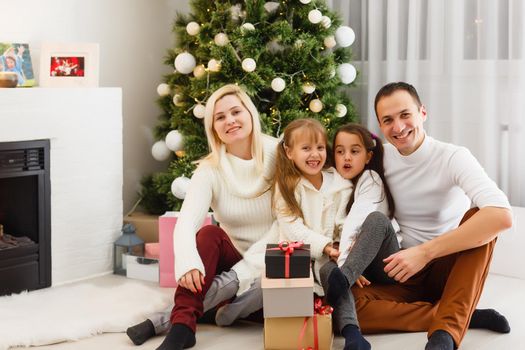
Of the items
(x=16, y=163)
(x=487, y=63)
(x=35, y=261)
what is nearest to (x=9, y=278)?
(x=35, y=261)

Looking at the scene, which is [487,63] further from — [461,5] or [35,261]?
[35,261]

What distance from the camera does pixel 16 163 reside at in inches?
133

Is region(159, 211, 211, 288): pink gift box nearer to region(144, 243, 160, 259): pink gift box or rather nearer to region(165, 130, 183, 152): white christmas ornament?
region(144, 243, 160, 259): pink gift box

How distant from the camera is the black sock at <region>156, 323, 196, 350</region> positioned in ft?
8.16

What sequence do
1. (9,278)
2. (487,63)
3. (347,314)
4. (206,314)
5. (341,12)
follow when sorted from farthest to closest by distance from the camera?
(341,12), (487,63), (9,278), (206,314), (347,314)

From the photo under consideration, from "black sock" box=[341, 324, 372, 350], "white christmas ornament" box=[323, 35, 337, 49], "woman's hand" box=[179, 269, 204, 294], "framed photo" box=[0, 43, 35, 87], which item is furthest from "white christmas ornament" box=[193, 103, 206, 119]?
"black sock" box=[341, 324, 372, 350]

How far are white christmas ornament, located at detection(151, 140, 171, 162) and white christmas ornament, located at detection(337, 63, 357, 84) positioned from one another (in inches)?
39.8

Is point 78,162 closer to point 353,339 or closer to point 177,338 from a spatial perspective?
point 177,338

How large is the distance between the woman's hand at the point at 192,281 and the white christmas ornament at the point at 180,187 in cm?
121

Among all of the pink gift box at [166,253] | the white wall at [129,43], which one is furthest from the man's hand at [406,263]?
the white wall at [129,43]

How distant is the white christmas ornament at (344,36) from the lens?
12.6ft

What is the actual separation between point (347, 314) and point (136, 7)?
2.46 m

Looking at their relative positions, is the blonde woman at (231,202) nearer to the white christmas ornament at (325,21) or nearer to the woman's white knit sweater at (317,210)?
the woman's white knit sweater at (317,210)

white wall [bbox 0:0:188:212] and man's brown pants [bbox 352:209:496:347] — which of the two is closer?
man's brown pants [bbox 352:209:496:347]
